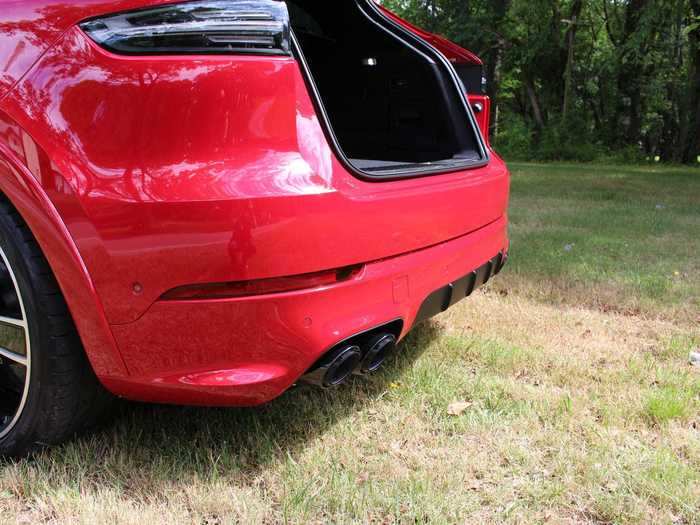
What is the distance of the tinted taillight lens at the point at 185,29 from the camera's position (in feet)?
5.09

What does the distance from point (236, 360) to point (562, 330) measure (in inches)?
76.3

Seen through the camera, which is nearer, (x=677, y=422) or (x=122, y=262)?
(x=122, y=262)

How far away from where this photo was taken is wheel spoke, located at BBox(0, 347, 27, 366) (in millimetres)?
1801

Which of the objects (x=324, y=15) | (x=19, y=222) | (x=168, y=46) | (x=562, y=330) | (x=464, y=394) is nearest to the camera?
(x=168, y=46)

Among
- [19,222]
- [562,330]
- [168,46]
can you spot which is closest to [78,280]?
[19,222]

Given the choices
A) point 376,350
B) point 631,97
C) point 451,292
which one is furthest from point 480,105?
point 631,97

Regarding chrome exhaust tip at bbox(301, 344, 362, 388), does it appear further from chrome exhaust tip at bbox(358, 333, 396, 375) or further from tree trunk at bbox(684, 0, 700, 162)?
tree trunk at bbox(684, 0, 700, 162)

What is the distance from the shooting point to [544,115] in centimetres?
2167

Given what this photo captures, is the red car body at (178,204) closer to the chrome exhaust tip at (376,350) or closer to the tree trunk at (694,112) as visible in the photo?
the chrome exhaust tip at (376,350)

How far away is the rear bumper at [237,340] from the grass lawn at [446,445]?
30cm

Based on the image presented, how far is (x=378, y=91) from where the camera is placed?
2975mm

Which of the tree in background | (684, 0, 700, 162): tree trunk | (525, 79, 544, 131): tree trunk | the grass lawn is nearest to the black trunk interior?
the grass lawn

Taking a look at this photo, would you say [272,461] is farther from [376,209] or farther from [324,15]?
[324,15]

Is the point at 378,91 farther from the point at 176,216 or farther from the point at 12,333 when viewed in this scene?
the point at 12,333
